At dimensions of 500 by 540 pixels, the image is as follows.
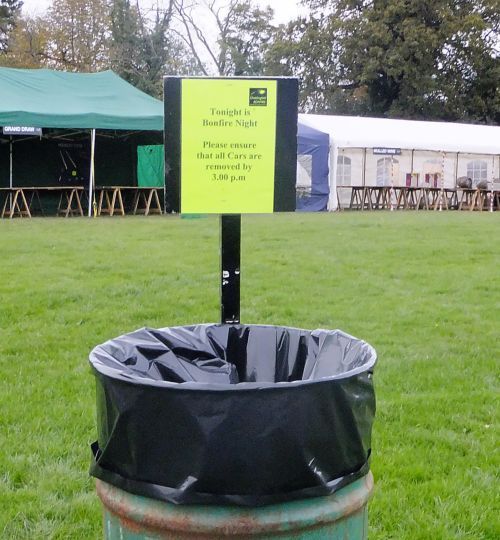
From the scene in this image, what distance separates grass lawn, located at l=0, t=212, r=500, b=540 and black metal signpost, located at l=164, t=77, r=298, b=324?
1.31 m

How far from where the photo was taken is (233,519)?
5.00 ft

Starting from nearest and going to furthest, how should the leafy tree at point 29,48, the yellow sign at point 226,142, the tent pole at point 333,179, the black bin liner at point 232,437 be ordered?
the black bin liner at point 232,437 < the yellow sign at point 226,142 < the tent pole at point 333,179 < the leafy tree at point 29,48

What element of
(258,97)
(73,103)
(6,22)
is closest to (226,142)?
(258,97)

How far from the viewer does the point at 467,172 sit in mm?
22141

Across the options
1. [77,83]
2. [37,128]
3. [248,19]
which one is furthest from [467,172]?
[248,19]

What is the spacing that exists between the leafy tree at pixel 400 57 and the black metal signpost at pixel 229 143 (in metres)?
33.3

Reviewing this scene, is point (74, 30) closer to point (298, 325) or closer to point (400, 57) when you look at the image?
point (400, 57)

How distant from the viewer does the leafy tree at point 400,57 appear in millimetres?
34219

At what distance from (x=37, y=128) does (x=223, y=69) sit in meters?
28.6

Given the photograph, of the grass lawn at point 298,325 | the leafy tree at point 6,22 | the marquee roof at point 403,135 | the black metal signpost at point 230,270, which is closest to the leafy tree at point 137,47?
the leafy tree at point 6,22

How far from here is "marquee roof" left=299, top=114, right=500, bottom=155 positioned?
19.2 metres

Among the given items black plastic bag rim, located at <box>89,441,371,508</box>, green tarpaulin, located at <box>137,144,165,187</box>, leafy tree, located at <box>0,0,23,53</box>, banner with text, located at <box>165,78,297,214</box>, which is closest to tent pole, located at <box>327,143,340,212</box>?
green tarpaulin, located at <box>137,144,165,187</box>

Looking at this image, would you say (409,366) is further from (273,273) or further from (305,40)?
(305,40)

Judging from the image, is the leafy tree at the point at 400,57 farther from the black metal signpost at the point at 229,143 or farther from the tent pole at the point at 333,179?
the black metal signpost at the point at 229,143
